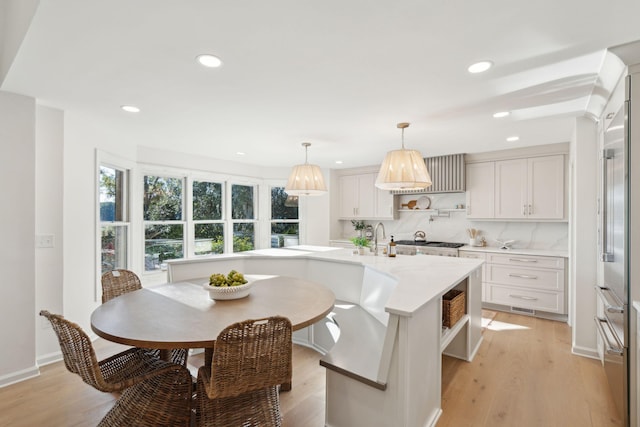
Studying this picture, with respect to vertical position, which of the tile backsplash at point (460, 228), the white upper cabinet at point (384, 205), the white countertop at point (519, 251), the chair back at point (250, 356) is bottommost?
the chair back at point (250, 356)

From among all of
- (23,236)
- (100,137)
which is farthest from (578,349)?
(100,137)

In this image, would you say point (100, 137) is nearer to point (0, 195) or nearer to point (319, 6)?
point (0, 195)

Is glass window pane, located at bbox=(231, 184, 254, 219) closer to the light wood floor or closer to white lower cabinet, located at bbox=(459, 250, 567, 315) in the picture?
the light wood floor

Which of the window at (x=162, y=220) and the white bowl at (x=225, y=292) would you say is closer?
the white bowl at (x=225, y=292)

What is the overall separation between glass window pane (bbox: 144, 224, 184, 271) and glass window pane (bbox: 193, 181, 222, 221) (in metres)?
0.41

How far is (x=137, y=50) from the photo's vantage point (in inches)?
71.6

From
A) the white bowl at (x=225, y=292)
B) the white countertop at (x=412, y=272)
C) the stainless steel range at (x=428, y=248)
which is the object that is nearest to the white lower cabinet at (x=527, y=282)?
the stainless steel range at (x=428, y=248)

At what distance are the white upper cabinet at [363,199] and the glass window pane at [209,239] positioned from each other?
7.95ft

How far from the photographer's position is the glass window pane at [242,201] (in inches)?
226

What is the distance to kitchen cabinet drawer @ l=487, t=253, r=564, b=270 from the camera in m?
4.01

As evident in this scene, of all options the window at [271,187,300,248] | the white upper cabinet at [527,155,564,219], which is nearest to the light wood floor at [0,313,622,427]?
the white upper cabinet at [527,155,564,219]

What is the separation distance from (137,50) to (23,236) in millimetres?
1907

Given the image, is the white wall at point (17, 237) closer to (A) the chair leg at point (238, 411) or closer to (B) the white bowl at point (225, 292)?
(B) the white bowl at point (225, 292)

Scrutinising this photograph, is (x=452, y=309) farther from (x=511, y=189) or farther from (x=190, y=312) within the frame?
(x=511, y=189)
